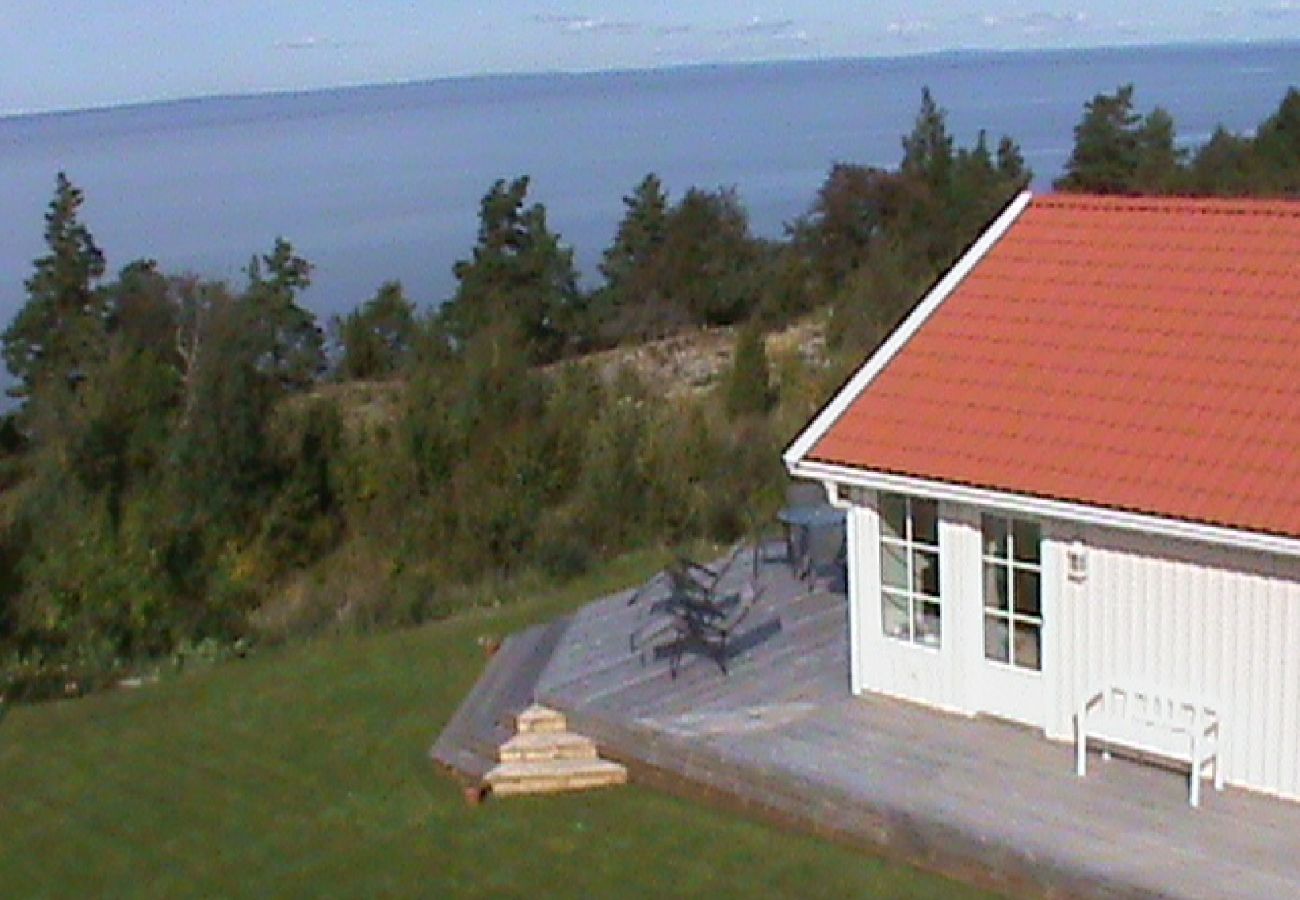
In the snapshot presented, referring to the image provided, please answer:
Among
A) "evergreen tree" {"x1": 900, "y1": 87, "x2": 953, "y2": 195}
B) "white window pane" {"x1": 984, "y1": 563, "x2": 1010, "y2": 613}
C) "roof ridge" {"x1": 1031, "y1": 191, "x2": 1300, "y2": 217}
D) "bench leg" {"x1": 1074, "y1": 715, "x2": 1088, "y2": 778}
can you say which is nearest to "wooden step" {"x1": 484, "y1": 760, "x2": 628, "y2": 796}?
"white window pane" {"x1": 984, "y1": 563, "x2": 1010, "y2": 613}

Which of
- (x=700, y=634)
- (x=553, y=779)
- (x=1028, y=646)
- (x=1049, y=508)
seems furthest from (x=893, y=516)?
(x=553, y=779)

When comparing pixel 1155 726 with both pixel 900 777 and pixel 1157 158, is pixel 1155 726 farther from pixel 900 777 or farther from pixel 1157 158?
pixel 1157 158

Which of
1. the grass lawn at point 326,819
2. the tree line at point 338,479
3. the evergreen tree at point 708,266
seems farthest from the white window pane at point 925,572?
the evergreen tree at point 708,266

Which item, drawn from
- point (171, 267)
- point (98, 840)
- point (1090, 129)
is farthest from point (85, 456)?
point (171, 267)

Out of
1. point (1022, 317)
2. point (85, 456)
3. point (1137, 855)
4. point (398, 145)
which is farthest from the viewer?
point (398, 145)

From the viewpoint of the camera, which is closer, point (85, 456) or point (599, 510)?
point (599, 510)

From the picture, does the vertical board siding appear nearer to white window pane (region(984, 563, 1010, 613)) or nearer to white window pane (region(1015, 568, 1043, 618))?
white window pane (region(1015, 568, 1043, 618))

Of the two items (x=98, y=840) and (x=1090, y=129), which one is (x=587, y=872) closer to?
(x=98, y=840)

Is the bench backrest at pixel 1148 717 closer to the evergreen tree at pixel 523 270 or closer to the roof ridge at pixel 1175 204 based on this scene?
the roof ridge at pixel 1175 204
